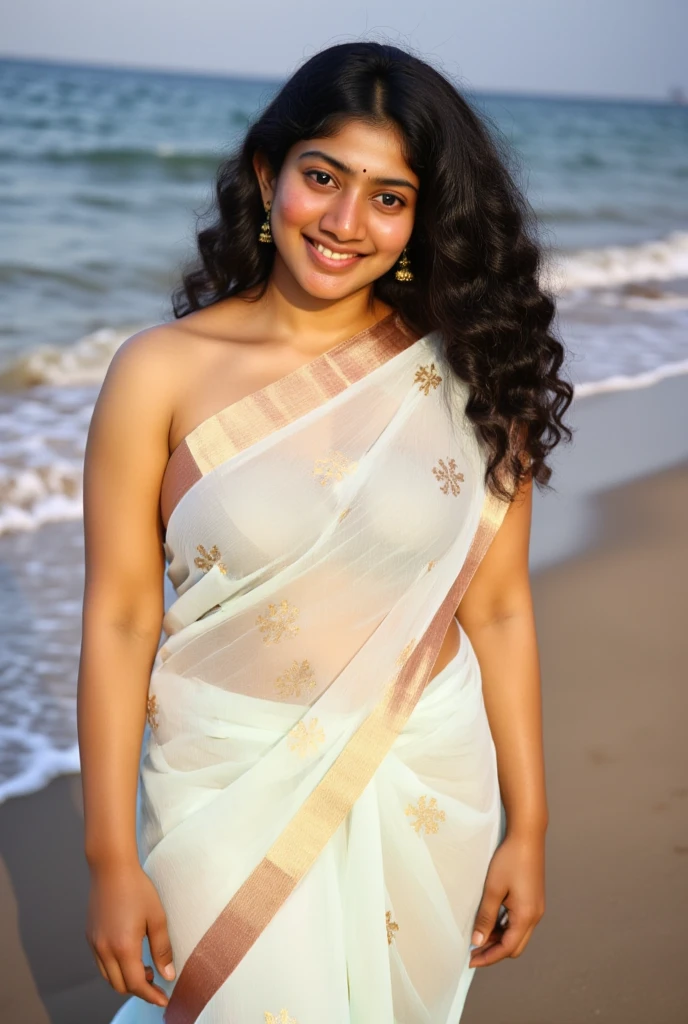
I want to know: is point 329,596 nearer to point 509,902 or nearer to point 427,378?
point 427,378

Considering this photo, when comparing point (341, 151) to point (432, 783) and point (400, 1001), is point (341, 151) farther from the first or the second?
point (400, 1001)

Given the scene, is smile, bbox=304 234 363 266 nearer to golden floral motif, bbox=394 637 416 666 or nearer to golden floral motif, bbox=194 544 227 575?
golden floral motif, bbox=194 544 227 575

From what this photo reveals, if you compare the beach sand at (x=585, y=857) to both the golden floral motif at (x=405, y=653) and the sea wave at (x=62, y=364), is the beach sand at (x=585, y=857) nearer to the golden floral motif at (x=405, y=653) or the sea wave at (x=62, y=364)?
the golden floral motif at (x=405, y=653)

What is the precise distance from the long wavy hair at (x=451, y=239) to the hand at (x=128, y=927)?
723 millimetres

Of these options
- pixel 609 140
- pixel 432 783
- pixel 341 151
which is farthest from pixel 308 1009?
pixel 609 140

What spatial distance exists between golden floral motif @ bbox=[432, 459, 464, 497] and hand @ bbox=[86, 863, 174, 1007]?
0.65 metres

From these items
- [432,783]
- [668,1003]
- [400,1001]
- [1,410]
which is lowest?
[1,410]

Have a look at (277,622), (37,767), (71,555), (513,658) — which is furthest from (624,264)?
(277,622)

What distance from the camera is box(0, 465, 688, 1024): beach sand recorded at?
2.31m

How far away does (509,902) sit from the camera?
174 centimetres

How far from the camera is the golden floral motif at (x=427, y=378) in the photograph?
1.74m

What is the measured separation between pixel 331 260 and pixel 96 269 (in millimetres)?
6654

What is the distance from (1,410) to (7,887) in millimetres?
3302

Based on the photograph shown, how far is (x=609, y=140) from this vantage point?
66.2 ft
